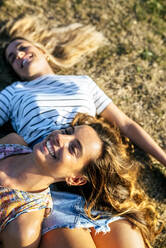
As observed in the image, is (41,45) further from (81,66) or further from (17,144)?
(17,144)

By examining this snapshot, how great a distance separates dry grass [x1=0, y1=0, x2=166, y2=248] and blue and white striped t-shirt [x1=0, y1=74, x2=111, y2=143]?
0.66 meters

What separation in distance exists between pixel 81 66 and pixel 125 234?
2.82 meters

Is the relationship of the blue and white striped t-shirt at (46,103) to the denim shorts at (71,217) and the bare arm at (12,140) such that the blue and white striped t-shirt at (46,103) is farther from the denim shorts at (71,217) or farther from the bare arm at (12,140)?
the denim shorts at (71,217)

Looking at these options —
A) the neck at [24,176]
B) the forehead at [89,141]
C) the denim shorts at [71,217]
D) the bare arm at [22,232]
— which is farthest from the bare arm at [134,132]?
the bare arm at [22,232]

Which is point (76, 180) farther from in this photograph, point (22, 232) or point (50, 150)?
point (22, 232)

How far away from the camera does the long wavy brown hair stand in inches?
117

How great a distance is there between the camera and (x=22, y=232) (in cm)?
263

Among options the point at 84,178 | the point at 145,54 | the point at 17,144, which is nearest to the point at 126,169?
the point at 84,178

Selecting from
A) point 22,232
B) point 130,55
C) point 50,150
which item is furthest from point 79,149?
point 130,55

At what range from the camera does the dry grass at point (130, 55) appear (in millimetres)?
4402

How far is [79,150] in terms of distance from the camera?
2746 mm

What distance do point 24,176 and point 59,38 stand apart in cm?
277

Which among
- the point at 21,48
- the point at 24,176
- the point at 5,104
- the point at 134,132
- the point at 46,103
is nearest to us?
the point at 24,176

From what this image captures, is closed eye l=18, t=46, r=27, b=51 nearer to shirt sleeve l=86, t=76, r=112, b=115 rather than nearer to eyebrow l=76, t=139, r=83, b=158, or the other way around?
shirt sleeve l=86, t=76, r=112, b=115
